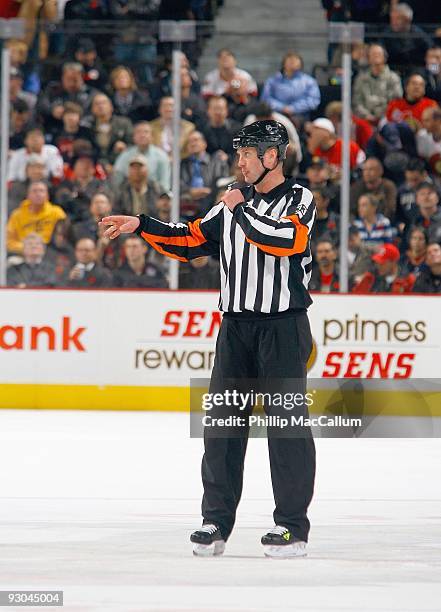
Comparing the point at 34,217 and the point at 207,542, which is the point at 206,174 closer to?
the point at 34,217

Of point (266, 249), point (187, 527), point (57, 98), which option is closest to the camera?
point (266, 249)

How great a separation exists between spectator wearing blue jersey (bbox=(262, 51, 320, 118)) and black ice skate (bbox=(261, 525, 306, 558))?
6795mm

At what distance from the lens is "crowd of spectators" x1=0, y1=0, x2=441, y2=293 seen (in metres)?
11.3

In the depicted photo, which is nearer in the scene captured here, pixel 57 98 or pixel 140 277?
pixel 140 277

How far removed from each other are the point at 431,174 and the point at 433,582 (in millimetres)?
7253

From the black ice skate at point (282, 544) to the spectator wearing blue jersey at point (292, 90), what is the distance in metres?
6.79

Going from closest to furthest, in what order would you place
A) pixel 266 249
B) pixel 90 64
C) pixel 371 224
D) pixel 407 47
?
pixel 266 249
pixel 371 224
pixel 407 47
pixel 90 64

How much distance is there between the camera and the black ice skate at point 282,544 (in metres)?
5.10

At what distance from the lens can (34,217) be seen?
11523 millimetres

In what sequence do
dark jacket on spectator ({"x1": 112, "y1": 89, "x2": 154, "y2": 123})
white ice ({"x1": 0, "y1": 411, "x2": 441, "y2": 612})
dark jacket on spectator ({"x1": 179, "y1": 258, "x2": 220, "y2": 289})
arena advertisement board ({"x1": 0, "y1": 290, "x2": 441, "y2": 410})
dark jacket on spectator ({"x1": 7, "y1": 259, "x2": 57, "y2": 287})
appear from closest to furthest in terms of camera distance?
1. white ice ({"x1": 0, "y1": 411, "x2": 441, "y2": 612})
2. arena advertisement board ({"x1": 0, "y1": 290, "x2": 441, "y2": 410})
3. dark jacket on spectator ({"x1": 179, "y1": 258, "x2": 220, "y2": 289})
4. dark jacket on spectator ({"x1": 7, "y1": 259, "x2": 57, "y2": 287})
5. dark jacket on spectator ({"x1": 112, "y1": 89, "x2": 154, "y2": 123})

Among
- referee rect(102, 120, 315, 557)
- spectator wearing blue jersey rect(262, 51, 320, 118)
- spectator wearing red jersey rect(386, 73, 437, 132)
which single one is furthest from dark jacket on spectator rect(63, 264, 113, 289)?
referee rect(102, 120, 315, 557)

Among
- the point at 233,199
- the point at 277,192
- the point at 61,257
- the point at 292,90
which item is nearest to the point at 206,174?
the point at 292,90

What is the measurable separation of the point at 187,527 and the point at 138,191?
5.84 meters

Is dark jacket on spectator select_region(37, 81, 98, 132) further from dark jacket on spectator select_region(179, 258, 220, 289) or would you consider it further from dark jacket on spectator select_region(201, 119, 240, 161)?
dark jacket on spectator select_region(179, 258, 220, 289)
